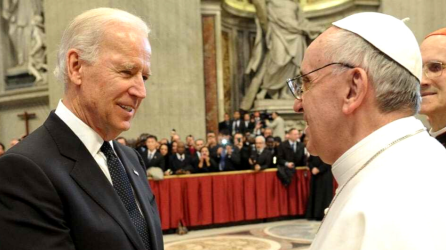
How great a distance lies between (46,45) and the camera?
489 inches

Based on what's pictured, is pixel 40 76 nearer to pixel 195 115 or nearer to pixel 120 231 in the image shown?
pixel 195 115

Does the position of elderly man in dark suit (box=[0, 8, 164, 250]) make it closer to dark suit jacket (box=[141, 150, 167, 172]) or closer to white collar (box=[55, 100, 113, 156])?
white collar (box=[55, 100, 113, 156])

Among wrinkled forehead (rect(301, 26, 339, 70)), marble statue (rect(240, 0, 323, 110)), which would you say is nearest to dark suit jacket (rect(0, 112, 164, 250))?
wrinkled forehead (rect(301, 26, 339, 70))

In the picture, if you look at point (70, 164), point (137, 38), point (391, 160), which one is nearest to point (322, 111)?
point (391, 160)

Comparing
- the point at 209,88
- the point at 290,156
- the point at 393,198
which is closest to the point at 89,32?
the point at 393,198

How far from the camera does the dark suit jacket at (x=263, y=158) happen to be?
9.98m

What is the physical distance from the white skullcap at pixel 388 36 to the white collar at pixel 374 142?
153 millimetres

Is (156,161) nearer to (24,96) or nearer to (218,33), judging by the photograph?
(24,96)

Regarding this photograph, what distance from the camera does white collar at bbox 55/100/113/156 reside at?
1889 mm

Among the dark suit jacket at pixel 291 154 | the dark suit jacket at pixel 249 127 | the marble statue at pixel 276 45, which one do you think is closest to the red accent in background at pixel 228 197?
the dark suit jacket at pixel 291 154

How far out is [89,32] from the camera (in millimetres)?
1814

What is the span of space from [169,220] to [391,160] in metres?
7.92

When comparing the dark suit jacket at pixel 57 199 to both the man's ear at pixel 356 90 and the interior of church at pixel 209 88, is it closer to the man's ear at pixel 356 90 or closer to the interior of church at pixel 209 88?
the man's ear at pixel 356 90

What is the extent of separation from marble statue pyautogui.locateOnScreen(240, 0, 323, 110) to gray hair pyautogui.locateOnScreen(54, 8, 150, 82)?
A: 1460 cm
